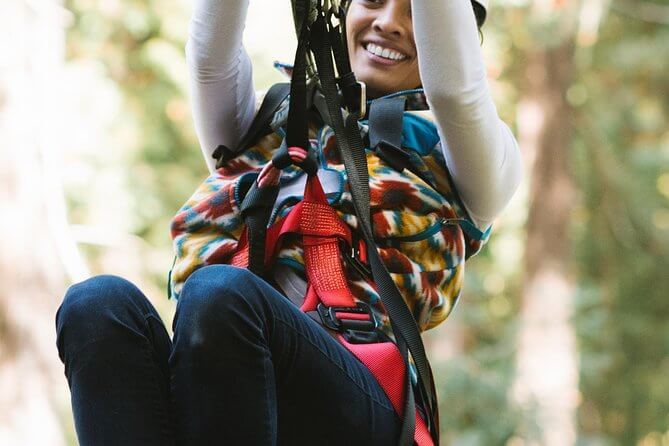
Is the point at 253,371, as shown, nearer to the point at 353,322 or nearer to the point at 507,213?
the point at 353,322

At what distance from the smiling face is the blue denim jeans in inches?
27.4

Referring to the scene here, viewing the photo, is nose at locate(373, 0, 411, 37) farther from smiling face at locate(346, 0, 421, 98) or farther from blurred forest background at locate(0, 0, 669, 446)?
blurred forest background at locate(0, 0, 669, 446)

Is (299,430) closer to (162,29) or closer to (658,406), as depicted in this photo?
(162,29)

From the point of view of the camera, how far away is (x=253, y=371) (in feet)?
5.50

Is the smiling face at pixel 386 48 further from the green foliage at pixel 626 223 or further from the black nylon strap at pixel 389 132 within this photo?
the green foliage at pixel 626 223

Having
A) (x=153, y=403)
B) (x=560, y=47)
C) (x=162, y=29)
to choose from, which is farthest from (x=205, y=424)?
(x=560, y=47)

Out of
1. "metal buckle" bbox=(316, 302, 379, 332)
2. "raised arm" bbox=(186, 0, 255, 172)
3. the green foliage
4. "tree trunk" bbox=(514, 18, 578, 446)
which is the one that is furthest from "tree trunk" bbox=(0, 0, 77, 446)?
the green foliage

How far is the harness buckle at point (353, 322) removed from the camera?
6.31ft

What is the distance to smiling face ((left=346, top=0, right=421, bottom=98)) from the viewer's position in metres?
2.31

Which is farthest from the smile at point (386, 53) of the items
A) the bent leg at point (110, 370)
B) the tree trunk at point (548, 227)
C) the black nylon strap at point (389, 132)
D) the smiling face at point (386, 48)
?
the tree trunk at point (548, 227)

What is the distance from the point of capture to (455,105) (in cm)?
199

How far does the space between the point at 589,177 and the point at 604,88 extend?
90 centimetres

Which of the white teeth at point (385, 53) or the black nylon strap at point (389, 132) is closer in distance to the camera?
the black nylon strap at point (389, 132)

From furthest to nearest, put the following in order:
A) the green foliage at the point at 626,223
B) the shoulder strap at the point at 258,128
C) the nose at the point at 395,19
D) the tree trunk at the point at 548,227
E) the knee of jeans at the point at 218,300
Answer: the green foliage at the point at 626,223 < the tree trunk at the point at 548,227 < the nose at the point at 395,19 < the shoulder strap at the point at 258,128 < the knee of jeans at the point at 218,300
